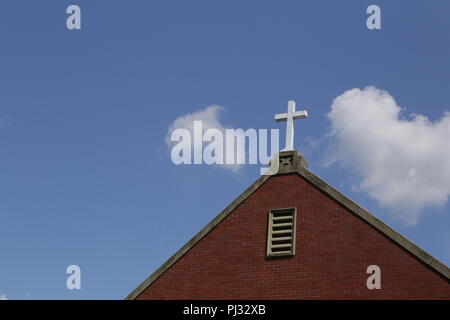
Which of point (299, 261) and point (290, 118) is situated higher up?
point (290, 118)

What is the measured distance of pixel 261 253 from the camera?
22.4 metres

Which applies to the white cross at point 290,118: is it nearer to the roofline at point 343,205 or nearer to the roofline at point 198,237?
the roofline at point 343,205

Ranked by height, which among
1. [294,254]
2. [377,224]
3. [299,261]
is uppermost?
[377,224]

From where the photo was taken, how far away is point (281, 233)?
2219cm

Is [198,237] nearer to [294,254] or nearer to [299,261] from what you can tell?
[294,254]

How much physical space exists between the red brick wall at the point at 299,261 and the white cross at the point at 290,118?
1349 mm

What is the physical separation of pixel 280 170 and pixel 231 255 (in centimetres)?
323

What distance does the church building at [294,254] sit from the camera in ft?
66.5

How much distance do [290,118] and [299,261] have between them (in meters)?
5.22

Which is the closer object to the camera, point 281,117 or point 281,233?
point 281,233

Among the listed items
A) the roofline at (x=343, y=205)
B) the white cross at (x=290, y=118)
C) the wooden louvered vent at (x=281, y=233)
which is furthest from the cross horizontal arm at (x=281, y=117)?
the wooden louvered vent at (x=281, y=233)

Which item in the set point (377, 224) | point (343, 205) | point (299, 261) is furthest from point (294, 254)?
point (377, 224)

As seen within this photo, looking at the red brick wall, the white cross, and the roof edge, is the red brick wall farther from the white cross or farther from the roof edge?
the white cross
